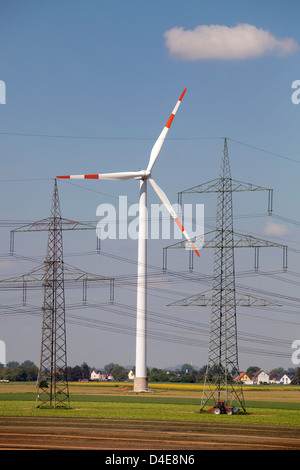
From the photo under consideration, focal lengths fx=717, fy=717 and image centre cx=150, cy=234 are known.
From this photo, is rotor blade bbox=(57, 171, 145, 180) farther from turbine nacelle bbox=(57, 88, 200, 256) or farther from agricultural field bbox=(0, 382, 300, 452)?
agricultural field bbox=(0, 382, 300, 452)

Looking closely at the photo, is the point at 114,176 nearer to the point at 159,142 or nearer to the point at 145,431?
the point at 159,142

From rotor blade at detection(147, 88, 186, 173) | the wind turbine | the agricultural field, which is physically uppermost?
rotor blade at detection(147, 88, 186, 173)

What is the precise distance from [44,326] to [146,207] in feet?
200

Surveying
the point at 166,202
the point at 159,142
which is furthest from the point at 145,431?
the point at 159,142

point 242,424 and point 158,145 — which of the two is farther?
point 158,145

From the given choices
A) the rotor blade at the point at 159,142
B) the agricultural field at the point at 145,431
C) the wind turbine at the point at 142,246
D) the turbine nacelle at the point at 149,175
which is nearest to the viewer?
the agricultural field at the point at 145,431

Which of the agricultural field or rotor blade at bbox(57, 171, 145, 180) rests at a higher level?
rotor blade at bbox(57, 171, 145, 180)

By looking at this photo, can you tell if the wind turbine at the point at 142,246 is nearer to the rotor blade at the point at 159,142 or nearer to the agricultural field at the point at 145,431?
the rotor blade at the point at 159,142

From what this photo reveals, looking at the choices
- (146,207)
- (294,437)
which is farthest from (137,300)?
→ (294,437)

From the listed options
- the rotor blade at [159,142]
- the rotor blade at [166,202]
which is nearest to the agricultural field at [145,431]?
the rotor blade at [166,202]

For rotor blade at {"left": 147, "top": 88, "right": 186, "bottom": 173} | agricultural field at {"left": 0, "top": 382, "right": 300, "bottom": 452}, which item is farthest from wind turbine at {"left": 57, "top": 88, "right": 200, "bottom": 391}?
agricultural field at {"left": 0, "top": 382, "right": 300, "bottom": 452}

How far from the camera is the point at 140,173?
15438 centimetres
